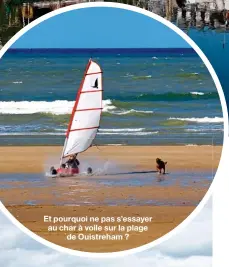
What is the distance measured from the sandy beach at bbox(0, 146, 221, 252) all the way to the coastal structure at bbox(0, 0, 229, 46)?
0.35m

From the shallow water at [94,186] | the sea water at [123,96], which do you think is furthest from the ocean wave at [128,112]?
the shallow water at [94,186]

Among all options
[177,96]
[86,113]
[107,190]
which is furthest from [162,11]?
[107,190]

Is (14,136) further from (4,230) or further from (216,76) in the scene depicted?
(216,76)

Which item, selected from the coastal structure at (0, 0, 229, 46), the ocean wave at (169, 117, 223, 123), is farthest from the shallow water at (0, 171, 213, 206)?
the coastal structure at (0, 0, 229, 46)

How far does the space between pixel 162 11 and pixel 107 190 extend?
53 cm

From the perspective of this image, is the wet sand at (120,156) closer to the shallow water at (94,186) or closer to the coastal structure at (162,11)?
the shallow water at (94,186)

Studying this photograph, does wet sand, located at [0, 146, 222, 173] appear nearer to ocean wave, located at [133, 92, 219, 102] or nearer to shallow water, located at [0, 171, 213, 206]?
shallow water, located at [0, 171, 213, 206]

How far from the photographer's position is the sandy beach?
2.29 meters

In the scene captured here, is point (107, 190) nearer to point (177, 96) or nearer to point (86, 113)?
point (86, 113)

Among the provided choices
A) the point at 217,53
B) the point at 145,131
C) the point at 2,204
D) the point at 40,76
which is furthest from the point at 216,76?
the point at 2,204

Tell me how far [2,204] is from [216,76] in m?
0.70

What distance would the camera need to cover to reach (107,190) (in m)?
2.30

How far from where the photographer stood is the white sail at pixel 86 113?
7.45 feet

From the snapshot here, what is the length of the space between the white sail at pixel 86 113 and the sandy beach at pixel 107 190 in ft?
0.11
